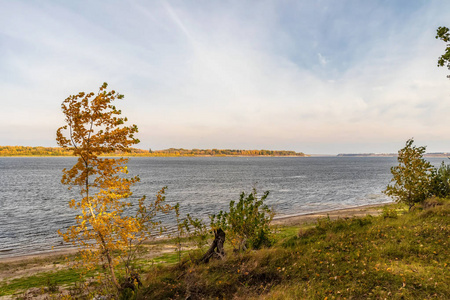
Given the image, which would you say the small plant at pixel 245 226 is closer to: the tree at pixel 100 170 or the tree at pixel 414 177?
the tree at pixel 100 170

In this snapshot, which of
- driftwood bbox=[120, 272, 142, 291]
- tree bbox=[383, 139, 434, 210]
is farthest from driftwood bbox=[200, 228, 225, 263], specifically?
tree bbox=[383, 139, 434, 210]

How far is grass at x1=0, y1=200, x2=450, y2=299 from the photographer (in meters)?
7.21

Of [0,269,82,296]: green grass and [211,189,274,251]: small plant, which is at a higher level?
[211,189,274,251]: small plant

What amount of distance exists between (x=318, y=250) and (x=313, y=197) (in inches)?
1581

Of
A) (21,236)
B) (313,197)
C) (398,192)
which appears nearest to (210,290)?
(398,192)

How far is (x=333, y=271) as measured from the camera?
8.50 metres

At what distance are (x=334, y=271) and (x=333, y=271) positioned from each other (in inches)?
1.4

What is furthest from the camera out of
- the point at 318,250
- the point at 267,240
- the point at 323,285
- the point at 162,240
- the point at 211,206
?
the point at 211,206

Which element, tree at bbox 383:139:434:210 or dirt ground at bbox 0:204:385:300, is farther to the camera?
tree at bbox 383:139:434:210

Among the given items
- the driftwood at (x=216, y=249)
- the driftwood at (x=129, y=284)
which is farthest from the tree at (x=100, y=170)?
the driftwood at (x=216, y=249)

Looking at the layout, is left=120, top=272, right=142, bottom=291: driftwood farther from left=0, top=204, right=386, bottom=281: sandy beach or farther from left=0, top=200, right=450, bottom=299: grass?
left=0, top=204, right=386, bottom=281: sandy beach

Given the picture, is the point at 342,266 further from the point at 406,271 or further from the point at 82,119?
the point at 82,119

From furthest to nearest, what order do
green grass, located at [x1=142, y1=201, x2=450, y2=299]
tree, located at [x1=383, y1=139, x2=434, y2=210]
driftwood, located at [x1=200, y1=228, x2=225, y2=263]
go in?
1. tree, located at [x1=383, y1=139, x2=434, y2=210]
2. driftwood, located at [x1=200, y1=228, x2=225, y2=263]
3. green grass, located at [x1=142, y1=201, x2=450, y2=299]

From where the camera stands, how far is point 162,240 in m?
23.4
